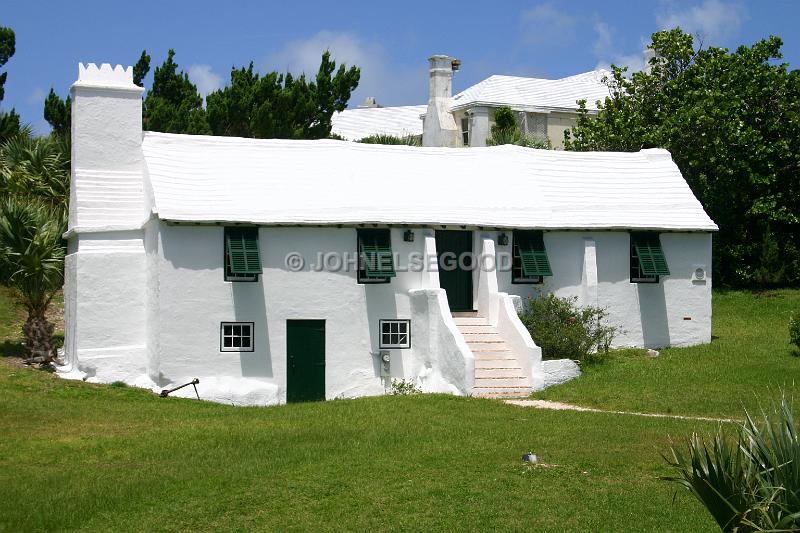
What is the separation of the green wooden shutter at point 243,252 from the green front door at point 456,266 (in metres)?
4.93

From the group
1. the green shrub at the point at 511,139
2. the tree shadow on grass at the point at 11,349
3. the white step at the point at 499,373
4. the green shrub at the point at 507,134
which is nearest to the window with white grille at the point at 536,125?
A: the green shrub at the point at 507,134

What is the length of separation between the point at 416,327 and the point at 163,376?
5908mm

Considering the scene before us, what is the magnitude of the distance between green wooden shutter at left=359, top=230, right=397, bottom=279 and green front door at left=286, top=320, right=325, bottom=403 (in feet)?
5.52

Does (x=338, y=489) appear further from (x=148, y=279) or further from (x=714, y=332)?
(x=714, y=332)

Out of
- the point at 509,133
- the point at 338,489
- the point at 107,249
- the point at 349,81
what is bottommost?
the point at 338,489

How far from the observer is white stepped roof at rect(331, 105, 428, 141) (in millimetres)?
58425

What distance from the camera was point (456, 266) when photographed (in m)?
25.9

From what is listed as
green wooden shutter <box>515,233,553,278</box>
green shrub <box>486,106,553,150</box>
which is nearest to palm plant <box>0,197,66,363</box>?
green wooden shutter <box>515,233,553,278</box>

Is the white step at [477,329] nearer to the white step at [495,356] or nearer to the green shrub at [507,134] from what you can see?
the white step at [495,356]

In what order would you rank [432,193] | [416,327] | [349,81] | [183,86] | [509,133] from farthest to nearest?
1. [183,86]
2. [349,81]
3. [509,133]
4. [432,193]
5. [416,327]

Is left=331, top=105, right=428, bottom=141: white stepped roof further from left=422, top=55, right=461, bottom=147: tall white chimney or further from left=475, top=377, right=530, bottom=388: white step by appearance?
left=475, top=377, right=530, bottom=388: white step

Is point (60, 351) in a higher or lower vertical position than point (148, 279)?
lower

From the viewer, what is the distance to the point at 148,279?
23.8 meters

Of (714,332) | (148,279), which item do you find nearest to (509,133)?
(714,332)
